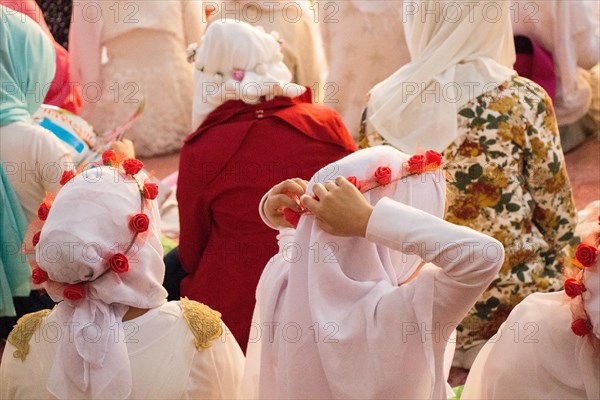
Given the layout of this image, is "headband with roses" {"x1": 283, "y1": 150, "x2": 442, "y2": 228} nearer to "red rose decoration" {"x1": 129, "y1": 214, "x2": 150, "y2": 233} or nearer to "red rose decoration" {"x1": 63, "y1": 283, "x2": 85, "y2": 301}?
"red rose decoration" {"x1": 129, "y1": 214, "x2": 150, "y2": 233}

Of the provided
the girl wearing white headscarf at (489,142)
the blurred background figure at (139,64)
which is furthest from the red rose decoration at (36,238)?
the blurred background figure at (139,64)

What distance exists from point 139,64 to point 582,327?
349 centimetres

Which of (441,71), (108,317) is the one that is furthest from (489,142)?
(108,317)

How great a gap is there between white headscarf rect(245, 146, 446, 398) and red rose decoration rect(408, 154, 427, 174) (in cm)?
1

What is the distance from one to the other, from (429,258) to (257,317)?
0.54 metres

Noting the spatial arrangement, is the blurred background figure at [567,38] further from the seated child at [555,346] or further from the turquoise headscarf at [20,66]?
the seated child at [555,346]

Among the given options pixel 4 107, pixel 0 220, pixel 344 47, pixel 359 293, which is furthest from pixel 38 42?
pixel 344 47

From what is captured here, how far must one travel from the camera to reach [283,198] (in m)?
1.71

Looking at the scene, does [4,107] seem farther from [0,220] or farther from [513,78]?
[513,78]

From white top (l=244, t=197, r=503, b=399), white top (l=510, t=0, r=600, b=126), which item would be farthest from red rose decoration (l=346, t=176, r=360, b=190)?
white top (l=510, t=0, r=600, b=126)

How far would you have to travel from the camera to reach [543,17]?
3.83 meters

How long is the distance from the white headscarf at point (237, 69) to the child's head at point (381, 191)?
1020 millimetres

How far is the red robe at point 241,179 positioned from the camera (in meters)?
2.60

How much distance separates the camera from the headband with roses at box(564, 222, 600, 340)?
4.93ft
